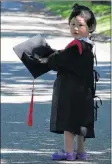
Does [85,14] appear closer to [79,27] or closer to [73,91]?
[79,27]

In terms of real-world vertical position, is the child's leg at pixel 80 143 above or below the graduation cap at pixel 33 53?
below

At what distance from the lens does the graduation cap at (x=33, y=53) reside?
26.4 ft

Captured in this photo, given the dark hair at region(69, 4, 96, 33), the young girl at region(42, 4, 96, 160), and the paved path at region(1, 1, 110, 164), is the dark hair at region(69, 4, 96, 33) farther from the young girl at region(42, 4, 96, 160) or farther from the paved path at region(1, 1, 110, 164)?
the paved path at region(1, 1, 110, 164)

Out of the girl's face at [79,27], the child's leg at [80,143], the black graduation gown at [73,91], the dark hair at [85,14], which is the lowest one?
the child's leg at [80,143]

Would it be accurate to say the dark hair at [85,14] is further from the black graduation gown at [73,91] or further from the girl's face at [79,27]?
the black graduation gown at [73,91]

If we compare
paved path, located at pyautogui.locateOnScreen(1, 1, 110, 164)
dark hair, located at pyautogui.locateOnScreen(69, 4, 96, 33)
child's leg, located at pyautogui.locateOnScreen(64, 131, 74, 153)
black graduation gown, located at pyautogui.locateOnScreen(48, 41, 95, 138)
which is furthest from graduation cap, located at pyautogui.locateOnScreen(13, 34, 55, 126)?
paved path, located at pyautogui.locateOnScreen(1, 1, 110, 164)

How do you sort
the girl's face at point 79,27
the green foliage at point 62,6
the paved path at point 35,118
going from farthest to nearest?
the green foliage at point 62,6, the paved path at point 35,118, the girl's face at point 79,27

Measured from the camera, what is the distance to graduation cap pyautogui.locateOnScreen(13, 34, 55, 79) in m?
8.05

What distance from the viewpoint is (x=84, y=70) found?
8039mm

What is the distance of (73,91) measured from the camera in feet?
26.5

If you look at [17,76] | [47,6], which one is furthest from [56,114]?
[47,6]

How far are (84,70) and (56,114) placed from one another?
0.51m

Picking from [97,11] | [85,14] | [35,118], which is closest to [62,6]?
[97,11]

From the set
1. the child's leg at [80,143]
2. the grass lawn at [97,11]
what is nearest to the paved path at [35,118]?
the child's leg at [80,143]
